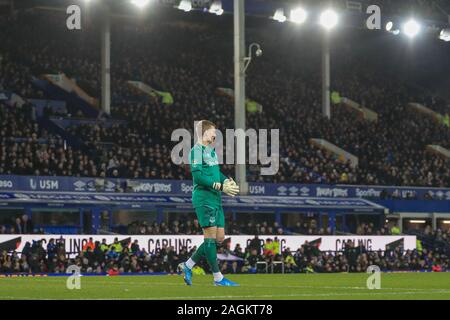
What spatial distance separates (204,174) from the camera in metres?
16.0

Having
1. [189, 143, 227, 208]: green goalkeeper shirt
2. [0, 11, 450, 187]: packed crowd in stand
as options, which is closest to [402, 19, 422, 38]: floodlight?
[0, 11, 450, 187]: packed crowd in stand

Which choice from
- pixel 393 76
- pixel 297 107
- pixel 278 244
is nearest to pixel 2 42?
pixel 297 107

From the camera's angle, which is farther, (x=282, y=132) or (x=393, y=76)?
(x=393, y=76)

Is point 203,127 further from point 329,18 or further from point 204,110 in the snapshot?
point 204,110

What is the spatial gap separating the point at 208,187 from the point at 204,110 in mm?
35789

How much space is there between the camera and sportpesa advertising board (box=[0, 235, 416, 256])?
33.7 meters

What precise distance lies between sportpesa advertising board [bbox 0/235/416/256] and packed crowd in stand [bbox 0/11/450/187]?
5.95 meters

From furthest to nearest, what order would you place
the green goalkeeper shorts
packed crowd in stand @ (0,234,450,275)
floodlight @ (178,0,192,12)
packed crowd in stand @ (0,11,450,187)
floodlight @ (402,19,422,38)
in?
floodlight @ (402,19,422,38) → packed crowd in stand @ (0,11,450,187) → floodlight @ (178,0,192,12) → packed crowd in stand @ (0,234,450,275) → the green goalkeeper shorts

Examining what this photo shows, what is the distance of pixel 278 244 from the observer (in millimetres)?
38969

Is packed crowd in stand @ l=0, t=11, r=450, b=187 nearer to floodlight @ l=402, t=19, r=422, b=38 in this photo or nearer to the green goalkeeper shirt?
floodlight @ l=402, t=19, r=422, b=38

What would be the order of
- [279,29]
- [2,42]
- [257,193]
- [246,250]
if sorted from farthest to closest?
[279,29], [2,42], [257,193], [246,250]
